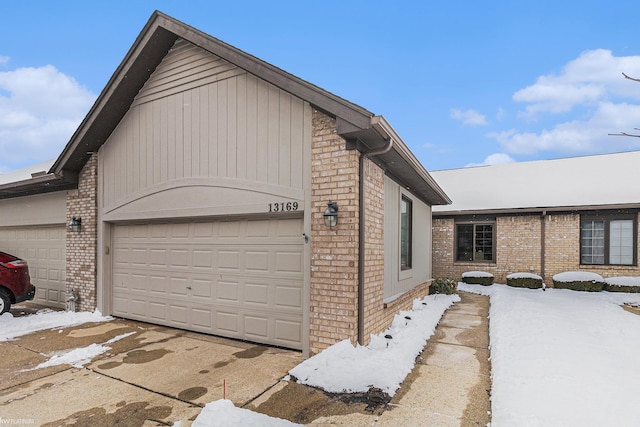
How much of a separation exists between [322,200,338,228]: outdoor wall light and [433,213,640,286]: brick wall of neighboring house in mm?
10814

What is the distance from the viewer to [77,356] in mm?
5387

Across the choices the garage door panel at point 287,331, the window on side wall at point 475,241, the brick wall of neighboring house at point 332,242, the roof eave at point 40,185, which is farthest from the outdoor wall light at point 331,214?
the window on side wall at point 475,241

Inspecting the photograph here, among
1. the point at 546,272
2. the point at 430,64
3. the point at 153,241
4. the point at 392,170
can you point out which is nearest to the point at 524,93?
the point at 430,64

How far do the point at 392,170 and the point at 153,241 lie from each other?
534cm

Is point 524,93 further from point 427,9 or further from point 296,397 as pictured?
point 296,397

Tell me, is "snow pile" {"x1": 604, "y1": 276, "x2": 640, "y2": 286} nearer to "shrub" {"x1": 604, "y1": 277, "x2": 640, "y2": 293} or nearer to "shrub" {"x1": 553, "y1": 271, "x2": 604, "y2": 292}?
"shrub" {"x1": 604, "y1": 277, "x2": 640, "y2": 293}

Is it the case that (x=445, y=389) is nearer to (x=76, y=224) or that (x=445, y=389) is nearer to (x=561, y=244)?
(x=76, y=224)

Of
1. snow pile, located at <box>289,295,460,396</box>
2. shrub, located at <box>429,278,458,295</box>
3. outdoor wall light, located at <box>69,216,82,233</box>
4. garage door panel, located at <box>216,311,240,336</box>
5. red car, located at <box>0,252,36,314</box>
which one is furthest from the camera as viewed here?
shrub, located at <box>429,278,458,295</box>

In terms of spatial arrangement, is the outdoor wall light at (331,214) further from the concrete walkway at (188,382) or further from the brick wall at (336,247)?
the concrete walkway at (188,382)

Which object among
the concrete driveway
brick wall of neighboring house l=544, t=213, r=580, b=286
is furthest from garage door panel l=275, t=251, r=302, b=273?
brick wall of neighboring house l=544, t=213, r=580, b=286

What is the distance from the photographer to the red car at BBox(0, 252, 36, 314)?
7801 millimetres

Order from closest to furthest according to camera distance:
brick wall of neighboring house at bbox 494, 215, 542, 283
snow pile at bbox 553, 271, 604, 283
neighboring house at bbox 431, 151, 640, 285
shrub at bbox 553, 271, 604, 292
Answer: shrub at bbox 553, 271, 604, 292 < snow pile at bbox 553, 271, 604, 283 < neighboring house at bbox 431, 151, 640, 285 < brick wall of neighboring house at bbox 494, 215, 542, 283

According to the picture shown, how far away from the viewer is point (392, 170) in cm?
677

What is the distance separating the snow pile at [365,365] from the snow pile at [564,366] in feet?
3.61
